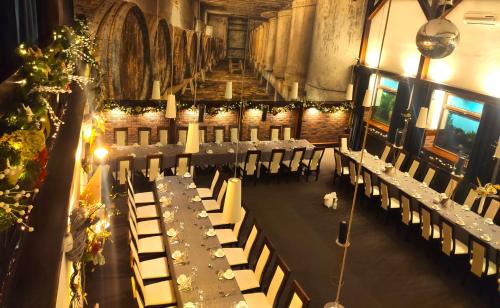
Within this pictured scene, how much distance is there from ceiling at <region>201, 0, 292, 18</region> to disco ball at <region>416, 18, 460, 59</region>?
23.5 ft

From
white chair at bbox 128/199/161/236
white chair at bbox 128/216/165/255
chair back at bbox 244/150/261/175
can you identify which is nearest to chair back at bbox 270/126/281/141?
chair back at bbox 244/150/261/175

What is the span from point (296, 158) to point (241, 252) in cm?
441

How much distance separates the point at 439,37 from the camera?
4.16m

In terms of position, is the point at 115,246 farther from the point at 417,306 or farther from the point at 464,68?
the point at 464,68

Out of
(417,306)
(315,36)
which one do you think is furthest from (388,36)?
(417,306)

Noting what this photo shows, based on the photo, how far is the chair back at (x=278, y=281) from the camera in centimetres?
501

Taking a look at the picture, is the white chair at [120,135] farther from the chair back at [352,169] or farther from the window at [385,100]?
the window at [385,100]

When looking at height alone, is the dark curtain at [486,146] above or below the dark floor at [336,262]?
above

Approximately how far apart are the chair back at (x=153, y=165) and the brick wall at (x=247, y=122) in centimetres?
160

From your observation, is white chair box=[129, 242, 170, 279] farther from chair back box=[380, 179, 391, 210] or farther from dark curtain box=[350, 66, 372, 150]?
dark curtain box=[350, 66, 372, 150]

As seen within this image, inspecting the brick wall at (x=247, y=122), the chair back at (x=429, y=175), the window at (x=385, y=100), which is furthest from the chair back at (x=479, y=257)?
the brick wall at (x=247, y=122)

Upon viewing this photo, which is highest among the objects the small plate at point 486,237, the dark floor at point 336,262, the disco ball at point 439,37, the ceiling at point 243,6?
the ceiling at point 243,6

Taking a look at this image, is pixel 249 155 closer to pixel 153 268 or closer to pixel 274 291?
pixel 153 268

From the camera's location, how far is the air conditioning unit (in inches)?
346
